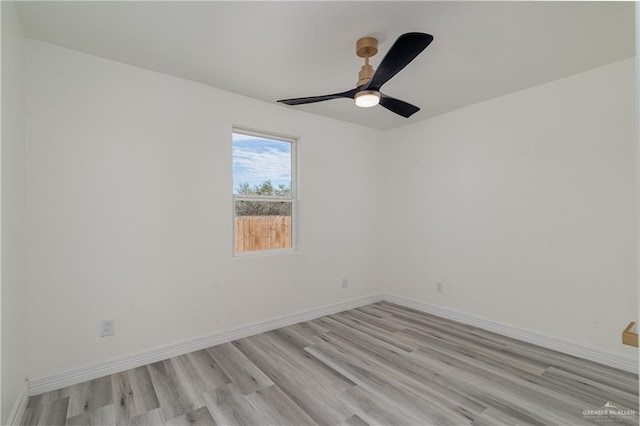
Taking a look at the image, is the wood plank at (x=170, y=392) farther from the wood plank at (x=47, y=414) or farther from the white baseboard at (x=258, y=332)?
the wood plank at (x=47, y=414)

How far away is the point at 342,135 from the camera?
3.97 meters

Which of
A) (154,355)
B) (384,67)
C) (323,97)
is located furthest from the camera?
(154,355)

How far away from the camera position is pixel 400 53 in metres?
1.67

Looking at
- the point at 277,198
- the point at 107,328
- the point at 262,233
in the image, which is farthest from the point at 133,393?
the point at 277,198

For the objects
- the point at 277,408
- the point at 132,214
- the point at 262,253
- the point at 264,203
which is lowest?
the point at 277,408

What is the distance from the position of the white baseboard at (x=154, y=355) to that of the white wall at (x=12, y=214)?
0.56 ft

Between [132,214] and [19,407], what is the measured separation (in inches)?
54.4

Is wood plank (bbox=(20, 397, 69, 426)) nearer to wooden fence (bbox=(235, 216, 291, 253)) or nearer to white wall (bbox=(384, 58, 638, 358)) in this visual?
wooden fence (bbox=(235, 216, 291, 253))

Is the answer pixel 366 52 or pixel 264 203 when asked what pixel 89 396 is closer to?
pixel 264 203

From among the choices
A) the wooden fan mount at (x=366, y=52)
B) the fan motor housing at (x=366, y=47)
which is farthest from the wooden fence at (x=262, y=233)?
the fan motor housing at (x=366, y=47)

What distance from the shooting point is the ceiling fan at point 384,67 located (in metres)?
1.59

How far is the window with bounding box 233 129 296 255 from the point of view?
10.4ft

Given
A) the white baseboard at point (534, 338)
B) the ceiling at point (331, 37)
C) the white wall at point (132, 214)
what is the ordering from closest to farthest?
the ceiling at point (331, 37) → the white wall at point (132, 214) → the white baseboard at point (534, 338)

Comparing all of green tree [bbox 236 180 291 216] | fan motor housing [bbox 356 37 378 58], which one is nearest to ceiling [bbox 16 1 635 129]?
fan motor housing [bbox 356 37 378 58]
